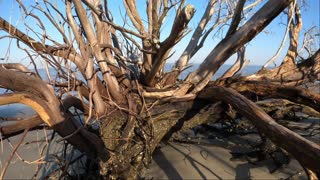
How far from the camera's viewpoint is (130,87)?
176 inches

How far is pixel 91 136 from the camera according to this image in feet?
11.9

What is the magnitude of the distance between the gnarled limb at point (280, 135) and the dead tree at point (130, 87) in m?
0.01

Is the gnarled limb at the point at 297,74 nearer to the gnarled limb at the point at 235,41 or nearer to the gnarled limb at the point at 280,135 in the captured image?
the gnarled limb at the point at 235,41

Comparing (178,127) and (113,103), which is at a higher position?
(113,103)

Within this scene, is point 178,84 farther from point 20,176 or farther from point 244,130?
point 20,176

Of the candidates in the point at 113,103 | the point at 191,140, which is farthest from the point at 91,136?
the point at 191,140

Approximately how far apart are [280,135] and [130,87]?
7.54 ft

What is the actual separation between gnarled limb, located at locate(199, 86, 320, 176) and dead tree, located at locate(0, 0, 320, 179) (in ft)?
0.04

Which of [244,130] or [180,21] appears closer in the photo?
[180,21]

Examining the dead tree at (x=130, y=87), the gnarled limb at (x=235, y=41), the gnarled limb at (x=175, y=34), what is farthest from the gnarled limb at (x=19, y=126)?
the gnarled limb at (x=235, y=41)

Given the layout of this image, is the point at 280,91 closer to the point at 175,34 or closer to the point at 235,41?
the point at 235,41

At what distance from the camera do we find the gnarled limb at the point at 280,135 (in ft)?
7.60

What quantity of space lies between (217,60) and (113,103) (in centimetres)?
150

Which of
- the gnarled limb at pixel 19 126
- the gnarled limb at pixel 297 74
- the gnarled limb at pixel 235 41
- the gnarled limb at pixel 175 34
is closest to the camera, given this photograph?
the gnarled limb at pixel 175 34
